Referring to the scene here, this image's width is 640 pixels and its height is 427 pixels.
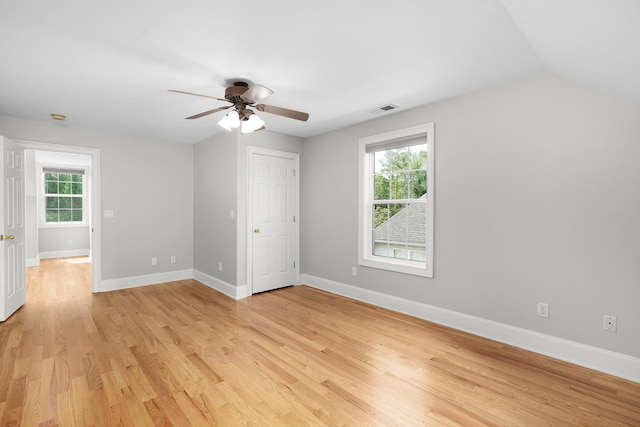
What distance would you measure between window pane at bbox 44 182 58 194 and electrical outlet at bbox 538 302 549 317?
992cm

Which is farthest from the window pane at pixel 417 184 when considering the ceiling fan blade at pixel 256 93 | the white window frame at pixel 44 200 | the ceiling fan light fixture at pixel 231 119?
the white window frame at pixel 44 200

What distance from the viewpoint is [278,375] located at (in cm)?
238

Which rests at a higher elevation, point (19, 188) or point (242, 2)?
point (242, 2)

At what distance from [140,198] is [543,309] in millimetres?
5474

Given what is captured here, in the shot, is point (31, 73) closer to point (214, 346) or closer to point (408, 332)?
point (214, 346)

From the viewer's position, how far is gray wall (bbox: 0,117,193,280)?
472cm

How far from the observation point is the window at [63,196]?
768cm

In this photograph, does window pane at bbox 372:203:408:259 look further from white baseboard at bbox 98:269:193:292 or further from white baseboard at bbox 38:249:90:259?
white baseboard at bbox 38:249:90:259

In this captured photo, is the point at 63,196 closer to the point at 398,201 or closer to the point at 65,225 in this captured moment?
the point at 65,225

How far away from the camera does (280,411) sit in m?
1.96

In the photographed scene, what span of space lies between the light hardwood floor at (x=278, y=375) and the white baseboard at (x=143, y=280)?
1.00m

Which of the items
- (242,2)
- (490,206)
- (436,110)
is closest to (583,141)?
(490,206)

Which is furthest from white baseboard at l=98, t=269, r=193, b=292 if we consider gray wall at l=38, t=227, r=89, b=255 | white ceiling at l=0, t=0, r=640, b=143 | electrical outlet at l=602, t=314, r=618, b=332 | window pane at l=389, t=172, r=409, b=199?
electrical outlet at l=602, t=314, r=618, b=332

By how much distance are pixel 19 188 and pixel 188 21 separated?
371cm
